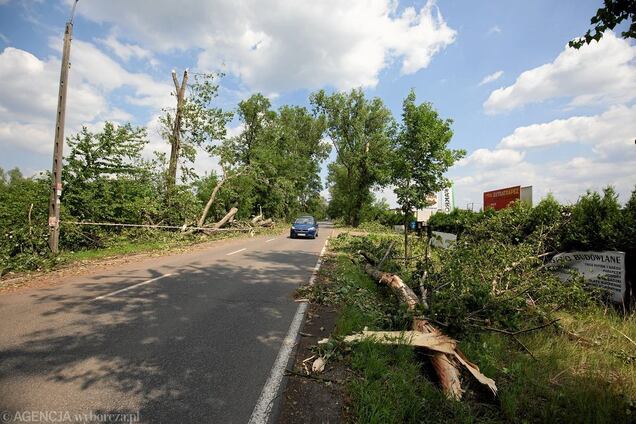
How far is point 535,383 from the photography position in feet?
11.6

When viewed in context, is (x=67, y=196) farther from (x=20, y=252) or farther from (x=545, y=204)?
(x=545, y=204)

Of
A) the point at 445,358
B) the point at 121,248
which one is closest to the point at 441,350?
the point at 445,358

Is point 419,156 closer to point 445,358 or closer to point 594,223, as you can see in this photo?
point 594,223

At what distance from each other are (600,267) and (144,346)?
8.17 metres

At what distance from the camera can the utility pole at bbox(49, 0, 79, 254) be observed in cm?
1076

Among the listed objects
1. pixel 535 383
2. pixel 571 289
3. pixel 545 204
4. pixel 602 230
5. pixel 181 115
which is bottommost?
pixel 535 383

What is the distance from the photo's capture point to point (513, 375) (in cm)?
374

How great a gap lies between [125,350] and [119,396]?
3.71 feet

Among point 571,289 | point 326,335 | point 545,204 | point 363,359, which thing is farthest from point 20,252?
point 545,204

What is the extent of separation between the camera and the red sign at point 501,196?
21295 millimetres

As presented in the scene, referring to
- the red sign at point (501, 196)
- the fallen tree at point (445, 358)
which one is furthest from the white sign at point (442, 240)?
the red sign at point (501, 196)

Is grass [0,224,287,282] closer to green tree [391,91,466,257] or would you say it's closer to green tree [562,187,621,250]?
green tree [391,91,466,257]

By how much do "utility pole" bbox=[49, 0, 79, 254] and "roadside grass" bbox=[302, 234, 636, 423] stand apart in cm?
1074

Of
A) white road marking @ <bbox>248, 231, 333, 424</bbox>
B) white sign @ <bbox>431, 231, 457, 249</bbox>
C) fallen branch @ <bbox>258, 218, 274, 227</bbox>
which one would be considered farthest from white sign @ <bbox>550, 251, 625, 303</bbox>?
fallen branch @ <bbox>258, 218, 274, 227</bbox>
